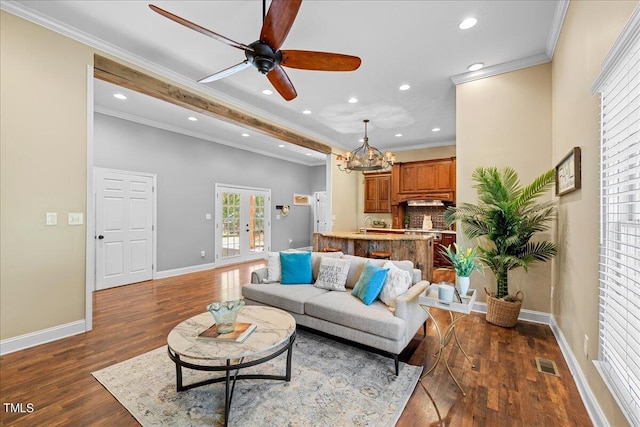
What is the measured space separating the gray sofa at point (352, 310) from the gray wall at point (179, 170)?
11.0 ft

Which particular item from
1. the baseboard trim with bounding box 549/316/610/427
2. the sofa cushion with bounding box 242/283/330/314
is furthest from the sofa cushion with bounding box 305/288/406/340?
the baseboard trim with bounding box 549/316/610/427

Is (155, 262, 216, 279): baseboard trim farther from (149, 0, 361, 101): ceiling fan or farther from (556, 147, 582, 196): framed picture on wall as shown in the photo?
(556, 147, 582, 196): framed picture on wall

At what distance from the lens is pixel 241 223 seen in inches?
295

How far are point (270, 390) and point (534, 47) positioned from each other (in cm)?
438

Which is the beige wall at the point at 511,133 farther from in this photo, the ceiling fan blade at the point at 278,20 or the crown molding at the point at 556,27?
the ceiling fan blade at the point at 278,20

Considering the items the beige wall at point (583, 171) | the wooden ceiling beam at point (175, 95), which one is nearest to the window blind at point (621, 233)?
the beige wall at point (583, 171)

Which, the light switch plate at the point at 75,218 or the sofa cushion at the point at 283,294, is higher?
the light switch plate at the point at 75,218

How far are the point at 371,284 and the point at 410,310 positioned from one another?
1.43 ft

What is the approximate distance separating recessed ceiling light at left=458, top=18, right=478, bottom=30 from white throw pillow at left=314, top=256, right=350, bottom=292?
2.74 metres

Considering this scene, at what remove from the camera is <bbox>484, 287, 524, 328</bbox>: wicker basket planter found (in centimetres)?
321

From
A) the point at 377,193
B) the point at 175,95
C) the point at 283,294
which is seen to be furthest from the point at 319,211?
the point at 283,294

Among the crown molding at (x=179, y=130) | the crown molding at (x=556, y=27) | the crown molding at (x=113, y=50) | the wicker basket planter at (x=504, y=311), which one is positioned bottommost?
the wicker basket planter at (x=504, y=311)

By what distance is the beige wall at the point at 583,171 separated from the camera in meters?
1.77

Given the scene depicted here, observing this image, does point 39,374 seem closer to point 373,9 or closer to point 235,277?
point 235,277
